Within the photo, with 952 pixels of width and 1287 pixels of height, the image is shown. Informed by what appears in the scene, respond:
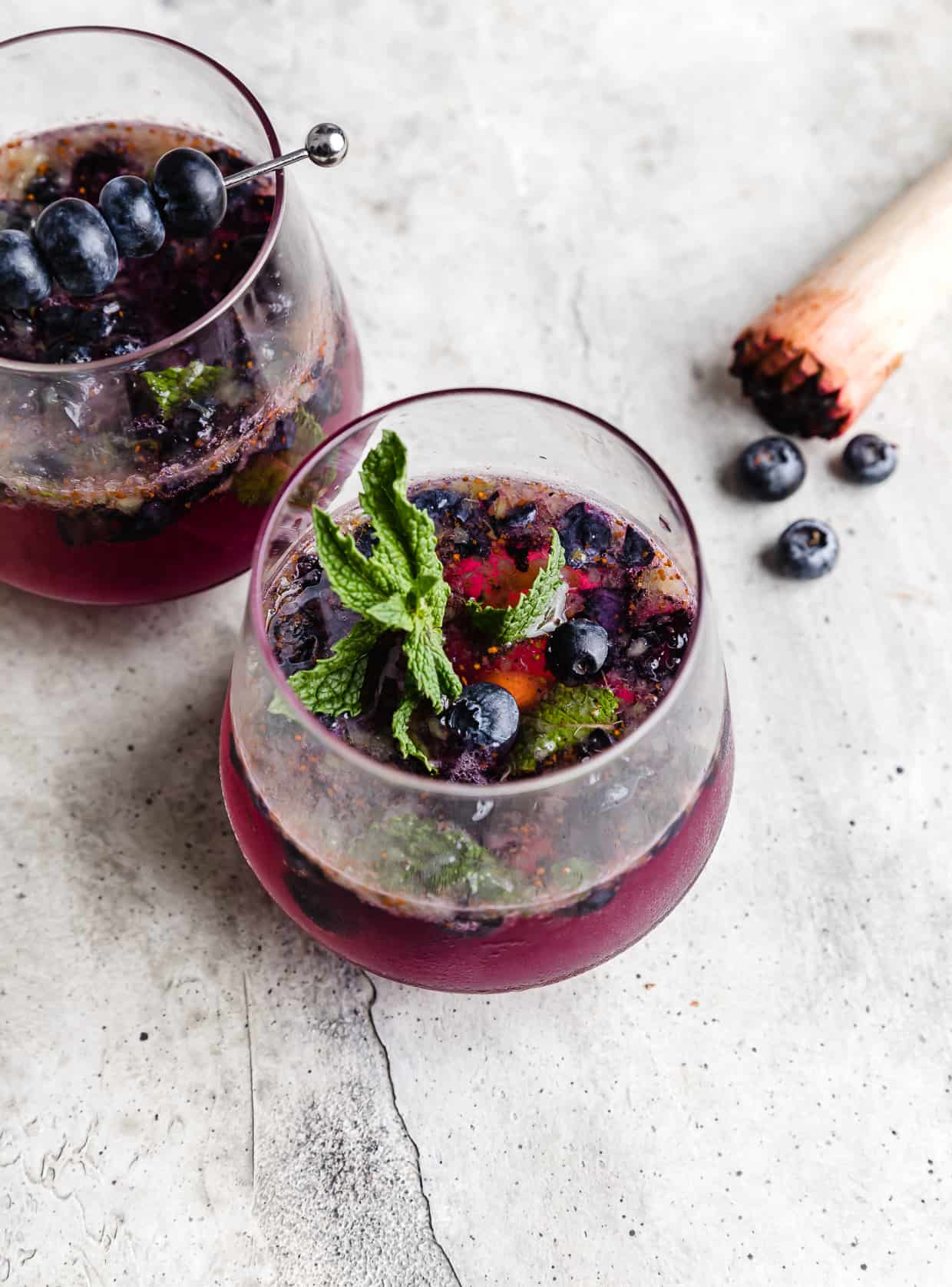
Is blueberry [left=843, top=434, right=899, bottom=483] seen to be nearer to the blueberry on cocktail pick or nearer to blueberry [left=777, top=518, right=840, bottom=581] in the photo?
blueberry [left=777, top=518, right=840, bottom=581]

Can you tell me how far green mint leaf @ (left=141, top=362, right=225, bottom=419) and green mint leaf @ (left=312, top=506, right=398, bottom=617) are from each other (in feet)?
0.97

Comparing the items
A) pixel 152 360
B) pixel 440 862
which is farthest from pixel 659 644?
pixel 152 360

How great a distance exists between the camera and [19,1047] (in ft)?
4.65

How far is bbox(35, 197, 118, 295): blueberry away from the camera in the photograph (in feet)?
4.38

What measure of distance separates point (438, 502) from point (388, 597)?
0.20 m

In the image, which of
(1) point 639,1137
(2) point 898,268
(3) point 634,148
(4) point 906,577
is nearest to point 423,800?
(1) point 639,1137

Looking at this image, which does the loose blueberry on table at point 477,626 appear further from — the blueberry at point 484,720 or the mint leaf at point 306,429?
the mint leaf at point 306,429

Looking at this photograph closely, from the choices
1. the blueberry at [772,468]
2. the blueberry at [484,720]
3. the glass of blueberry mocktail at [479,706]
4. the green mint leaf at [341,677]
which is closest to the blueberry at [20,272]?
the glass of blueberry mocktail at [479,706]

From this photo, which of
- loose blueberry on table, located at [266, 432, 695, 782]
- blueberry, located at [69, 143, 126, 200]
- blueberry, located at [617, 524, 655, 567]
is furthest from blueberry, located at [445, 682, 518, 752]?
blueberry, located at [69, 143, 126, 200]

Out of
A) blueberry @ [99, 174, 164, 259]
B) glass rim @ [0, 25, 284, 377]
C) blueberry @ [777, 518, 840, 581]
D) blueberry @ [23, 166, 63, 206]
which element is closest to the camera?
glass rim @ [0, 25, 284, 377]

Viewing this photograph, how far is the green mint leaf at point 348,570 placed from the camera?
1.10 meters

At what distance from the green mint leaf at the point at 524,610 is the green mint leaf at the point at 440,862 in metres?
0.22

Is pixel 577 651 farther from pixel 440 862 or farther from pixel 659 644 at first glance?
pixel 440 862

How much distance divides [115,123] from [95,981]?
0.99 metres
